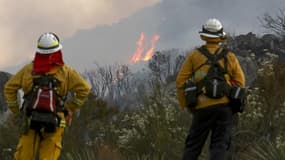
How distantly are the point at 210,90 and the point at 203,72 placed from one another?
9.5 inches

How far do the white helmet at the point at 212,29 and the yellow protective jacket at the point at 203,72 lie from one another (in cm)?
12

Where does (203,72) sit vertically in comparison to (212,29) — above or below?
below

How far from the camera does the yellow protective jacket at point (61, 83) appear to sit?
791cm

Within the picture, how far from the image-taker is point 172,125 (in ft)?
43.5

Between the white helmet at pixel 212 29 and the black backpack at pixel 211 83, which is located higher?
the white helmet at pixel 212 29

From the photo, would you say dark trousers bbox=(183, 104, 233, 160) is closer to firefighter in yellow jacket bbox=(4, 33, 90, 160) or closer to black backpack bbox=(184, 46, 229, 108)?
black backpack bbox=(184, 46, 229, 108)

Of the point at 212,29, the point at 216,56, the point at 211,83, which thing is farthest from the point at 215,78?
the point at 212,29

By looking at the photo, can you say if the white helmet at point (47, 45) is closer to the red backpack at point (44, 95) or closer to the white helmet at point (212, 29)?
the red backpack at point (44, 95)

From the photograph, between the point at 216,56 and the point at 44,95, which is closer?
the point at 44,95

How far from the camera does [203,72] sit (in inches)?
316

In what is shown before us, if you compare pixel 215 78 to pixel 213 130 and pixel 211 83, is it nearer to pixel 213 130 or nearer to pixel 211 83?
pixel 211 83

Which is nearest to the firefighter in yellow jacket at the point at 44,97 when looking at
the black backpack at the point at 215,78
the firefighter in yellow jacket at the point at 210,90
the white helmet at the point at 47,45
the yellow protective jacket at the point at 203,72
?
the white helmet at the point at 47,45

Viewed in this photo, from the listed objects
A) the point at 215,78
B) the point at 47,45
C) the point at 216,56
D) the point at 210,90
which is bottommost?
the point at 210,90

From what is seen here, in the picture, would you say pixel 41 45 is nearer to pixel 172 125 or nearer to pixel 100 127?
pixel 172 125
